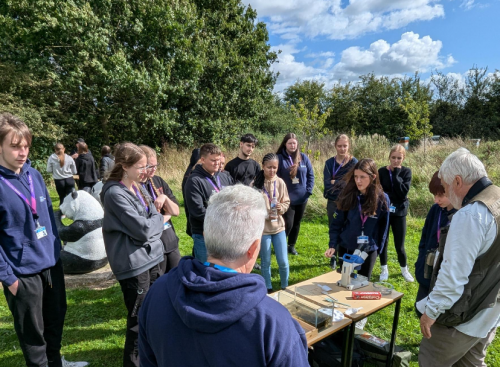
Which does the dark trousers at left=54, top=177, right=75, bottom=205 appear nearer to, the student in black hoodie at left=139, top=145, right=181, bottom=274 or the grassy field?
the grassy field

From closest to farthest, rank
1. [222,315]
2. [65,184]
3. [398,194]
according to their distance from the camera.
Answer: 1. [222,315]
2. [398,194]
3. [65,184]

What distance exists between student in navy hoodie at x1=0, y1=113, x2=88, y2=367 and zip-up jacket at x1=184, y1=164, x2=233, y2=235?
4.63 feet

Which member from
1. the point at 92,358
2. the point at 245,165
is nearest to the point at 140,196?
the point at 92,358

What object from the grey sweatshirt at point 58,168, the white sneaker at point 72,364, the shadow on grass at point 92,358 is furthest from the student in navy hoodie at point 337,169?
the grey sweatshirt at point 58,168

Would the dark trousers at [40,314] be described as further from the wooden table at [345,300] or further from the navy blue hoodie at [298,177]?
the navy blue hoodie at [298,177]

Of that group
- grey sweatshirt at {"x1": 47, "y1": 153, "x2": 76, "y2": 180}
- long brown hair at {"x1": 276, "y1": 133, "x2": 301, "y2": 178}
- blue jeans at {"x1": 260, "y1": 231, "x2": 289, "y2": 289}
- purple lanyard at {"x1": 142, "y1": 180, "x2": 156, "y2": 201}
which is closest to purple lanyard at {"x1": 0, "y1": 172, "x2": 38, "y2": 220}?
purple lanyard at {"x1": 142, "y1": 180, "x2": 156, "y2": 201}

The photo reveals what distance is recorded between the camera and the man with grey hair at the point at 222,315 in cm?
103

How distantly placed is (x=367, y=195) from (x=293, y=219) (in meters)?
2.08

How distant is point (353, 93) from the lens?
24156 millimetres

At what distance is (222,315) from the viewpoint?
101cm

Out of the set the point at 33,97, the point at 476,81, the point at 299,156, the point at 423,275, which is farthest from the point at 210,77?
the point at 476,81

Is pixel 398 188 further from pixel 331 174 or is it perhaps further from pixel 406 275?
pixel 406 275

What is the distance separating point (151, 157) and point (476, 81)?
26.7 m

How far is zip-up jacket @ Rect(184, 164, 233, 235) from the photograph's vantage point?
356 centimetres
